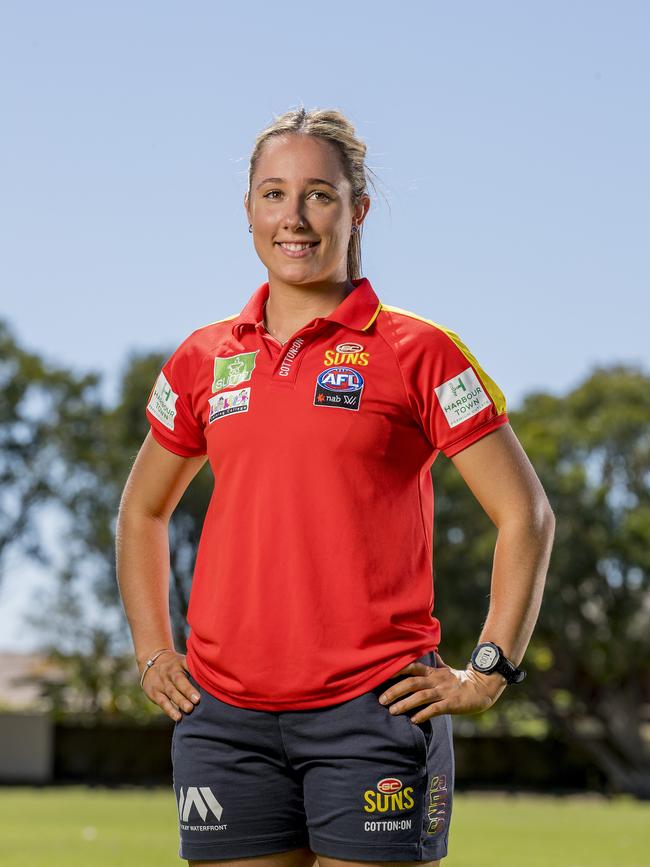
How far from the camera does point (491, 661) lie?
8.30 ft

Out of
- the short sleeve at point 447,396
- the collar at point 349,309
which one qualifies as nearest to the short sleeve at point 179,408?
the collar at point 349,309

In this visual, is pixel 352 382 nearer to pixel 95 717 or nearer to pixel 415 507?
pixel 415 507

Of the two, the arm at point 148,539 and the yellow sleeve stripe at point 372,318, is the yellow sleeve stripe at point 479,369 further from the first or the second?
the arm at point 148,539

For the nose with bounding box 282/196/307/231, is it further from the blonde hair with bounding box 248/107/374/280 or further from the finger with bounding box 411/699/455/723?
the finger with bounding box 411/699/455/723

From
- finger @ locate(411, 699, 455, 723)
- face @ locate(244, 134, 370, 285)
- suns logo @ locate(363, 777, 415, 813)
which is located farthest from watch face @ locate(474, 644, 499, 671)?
face @ locate(244, 134, 370, 285)

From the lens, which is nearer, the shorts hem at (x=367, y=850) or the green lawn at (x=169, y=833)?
the shorts hem at (x=367, y=850)

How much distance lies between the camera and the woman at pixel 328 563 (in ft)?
7.88

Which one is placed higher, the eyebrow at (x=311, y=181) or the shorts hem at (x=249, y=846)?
the eyebrow at (x=311, y=181)

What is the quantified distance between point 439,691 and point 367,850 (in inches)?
12.5

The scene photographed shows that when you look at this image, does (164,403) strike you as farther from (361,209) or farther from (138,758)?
(138,758)

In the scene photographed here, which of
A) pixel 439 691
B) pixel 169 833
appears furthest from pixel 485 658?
pixel 169 833

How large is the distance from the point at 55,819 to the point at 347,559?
17.6 metres

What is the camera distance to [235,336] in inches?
108

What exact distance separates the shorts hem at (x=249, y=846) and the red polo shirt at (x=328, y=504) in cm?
25
